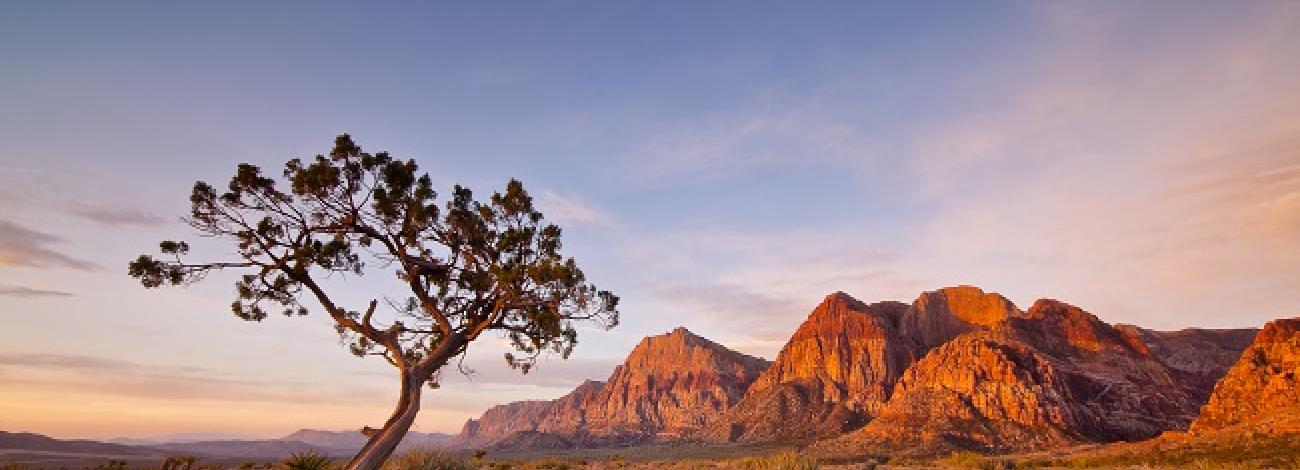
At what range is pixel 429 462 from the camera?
2328 centimetres

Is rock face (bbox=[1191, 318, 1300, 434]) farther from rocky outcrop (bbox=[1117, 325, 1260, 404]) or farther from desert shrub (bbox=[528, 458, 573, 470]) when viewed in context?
rocky outcrop (bbox=[1117, 325, 1260, 404])

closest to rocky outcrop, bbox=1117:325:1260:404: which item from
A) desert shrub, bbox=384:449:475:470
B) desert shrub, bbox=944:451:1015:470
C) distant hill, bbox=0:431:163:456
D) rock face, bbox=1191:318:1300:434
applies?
rock face, bbox=1191:318:1300:434

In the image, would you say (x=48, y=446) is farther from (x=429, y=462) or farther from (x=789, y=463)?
(x=789, y=463)

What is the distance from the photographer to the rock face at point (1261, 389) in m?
73.4

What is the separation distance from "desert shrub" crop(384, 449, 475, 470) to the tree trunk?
4680 millimetres

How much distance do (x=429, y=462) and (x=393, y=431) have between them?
19.1ft

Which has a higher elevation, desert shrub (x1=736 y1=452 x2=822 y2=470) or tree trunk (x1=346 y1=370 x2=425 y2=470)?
tree trunk (x1=346 y1=370 x2=425 y2=470)

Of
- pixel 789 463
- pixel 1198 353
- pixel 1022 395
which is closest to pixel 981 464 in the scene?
pixel 789 463

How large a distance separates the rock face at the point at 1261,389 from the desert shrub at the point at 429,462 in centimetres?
7872

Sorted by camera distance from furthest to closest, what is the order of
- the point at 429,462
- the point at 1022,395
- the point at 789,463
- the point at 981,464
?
the point at 1022,395 → the point at 981,464 → the point at 789,463 → the point at 429,462

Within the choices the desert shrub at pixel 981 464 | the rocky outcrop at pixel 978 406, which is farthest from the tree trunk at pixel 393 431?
the rocky outcrop at pixel 978 406

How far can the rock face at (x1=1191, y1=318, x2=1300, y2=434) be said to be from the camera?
73.4 meters

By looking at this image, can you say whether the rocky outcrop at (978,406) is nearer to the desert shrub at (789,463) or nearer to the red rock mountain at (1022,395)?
the red rock mountain at (1022,395)

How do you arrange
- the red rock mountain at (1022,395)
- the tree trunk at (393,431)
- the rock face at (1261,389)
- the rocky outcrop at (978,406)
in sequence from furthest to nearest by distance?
the red rock mountain at (1022,395) → the rocky outcrop at (978,406) → the rock face at (1261,389) → the tree trunk at (393,431)
